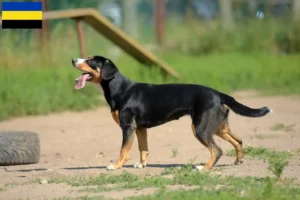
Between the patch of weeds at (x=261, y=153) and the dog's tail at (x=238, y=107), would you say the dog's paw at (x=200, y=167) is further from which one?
the patch of weeds at (x=261, y=153)

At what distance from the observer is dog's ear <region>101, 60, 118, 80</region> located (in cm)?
930

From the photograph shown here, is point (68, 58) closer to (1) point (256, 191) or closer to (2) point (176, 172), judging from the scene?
(2) point (176, 172)

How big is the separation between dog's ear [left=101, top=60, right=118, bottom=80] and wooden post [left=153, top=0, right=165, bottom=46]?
12.1 m

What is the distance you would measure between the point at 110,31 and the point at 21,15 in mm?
1753

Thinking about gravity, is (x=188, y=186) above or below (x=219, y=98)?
below

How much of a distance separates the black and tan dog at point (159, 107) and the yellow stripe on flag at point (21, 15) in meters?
6.02

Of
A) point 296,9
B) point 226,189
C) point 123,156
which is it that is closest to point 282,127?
point 123,156

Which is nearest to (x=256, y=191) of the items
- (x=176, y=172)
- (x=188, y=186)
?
(x=188, y=186)

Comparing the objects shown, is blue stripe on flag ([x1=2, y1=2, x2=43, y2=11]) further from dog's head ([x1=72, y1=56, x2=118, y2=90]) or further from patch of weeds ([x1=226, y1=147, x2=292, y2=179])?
patch of weeds ([x1=226, y1=147, x2=292, y2=179])

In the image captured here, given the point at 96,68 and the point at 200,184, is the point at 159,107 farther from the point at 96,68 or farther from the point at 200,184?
the point at 200,184

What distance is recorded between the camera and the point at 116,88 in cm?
927

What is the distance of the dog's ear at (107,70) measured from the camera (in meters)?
9.30

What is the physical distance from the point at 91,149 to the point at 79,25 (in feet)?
14.2

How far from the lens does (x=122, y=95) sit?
9219 millimetres
